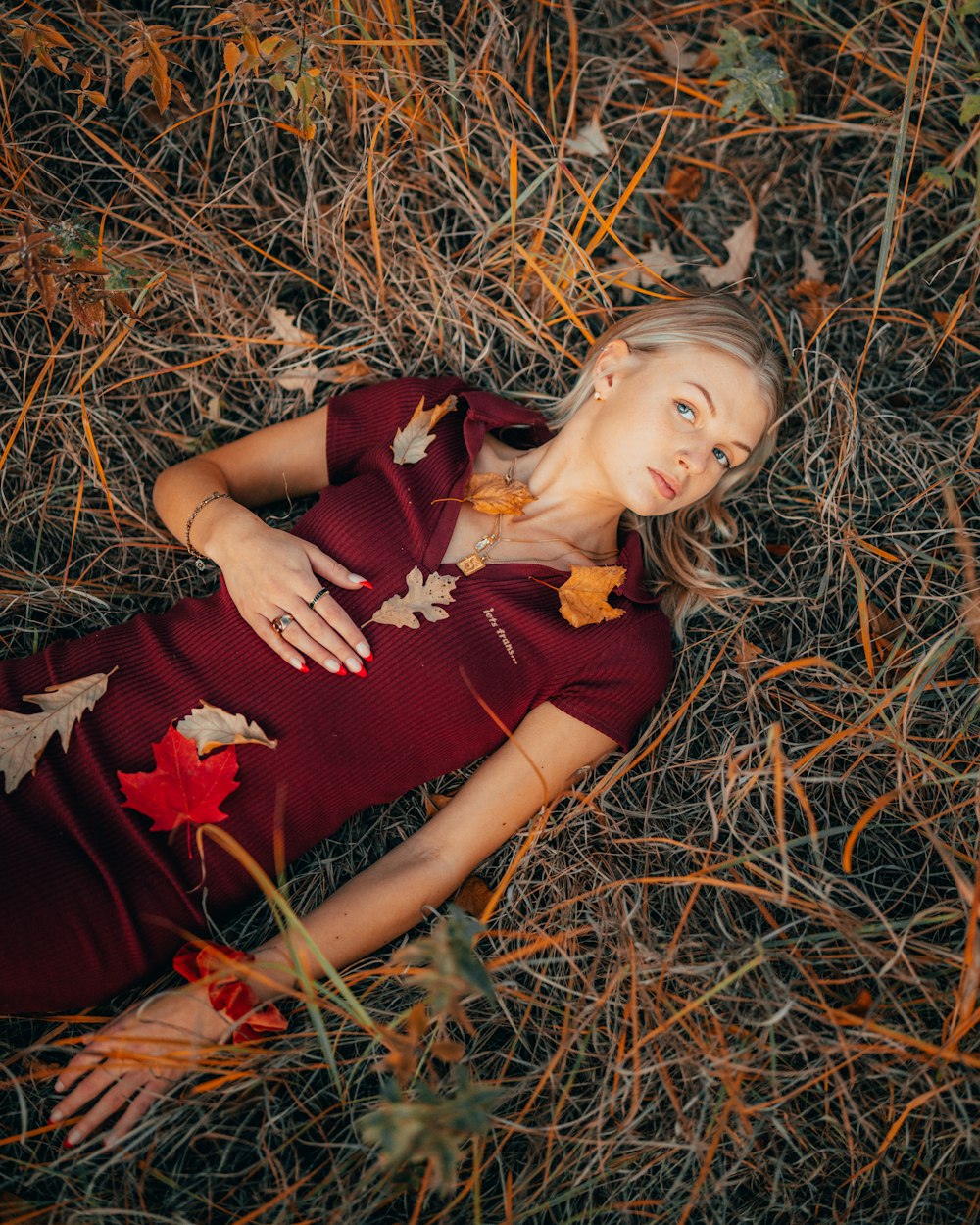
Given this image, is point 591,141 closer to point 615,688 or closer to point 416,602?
point 416,602

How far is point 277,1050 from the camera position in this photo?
216 cm

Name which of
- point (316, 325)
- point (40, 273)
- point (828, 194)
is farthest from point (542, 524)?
point (828, 194)

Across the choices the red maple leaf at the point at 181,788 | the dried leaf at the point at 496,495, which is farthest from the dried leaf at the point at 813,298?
the red maple leaf at the point at 181,788

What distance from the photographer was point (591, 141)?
9.89 ft

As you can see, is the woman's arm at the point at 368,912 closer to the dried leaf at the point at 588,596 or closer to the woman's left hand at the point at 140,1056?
the woman's left hand at the point at 140,1056

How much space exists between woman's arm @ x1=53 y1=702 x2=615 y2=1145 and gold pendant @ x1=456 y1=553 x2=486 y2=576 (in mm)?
448

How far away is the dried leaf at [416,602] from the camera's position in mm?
2260

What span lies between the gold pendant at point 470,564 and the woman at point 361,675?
13mm

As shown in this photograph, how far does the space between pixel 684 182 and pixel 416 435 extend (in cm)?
161

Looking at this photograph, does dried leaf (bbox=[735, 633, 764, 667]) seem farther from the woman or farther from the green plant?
the green plant

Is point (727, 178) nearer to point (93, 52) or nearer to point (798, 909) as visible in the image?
point (93, 52)

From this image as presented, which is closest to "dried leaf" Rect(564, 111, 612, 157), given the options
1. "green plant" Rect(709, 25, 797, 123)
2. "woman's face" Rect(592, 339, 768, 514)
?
"green plant" Rect(709, 25, 797, 123)

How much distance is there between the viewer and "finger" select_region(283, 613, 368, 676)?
2197mm

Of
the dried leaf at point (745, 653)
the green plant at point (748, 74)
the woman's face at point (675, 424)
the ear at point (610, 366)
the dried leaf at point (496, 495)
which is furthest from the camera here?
the green plant at point (748, 74)
